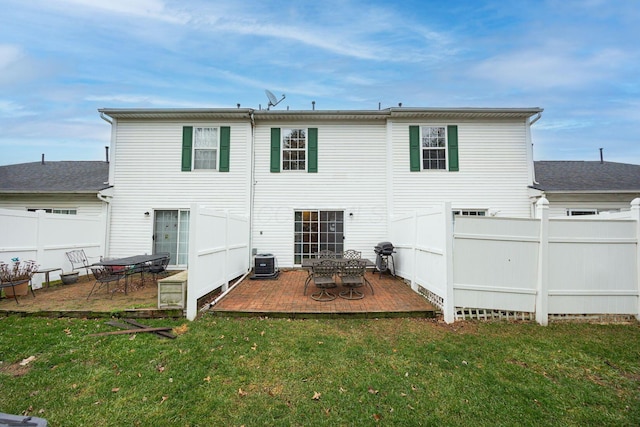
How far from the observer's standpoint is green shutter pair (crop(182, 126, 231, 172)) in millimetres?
9461

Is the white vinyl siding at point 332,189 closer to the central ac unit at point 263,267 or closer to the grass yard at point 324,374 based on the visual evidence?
the central ac unit at point 263,267

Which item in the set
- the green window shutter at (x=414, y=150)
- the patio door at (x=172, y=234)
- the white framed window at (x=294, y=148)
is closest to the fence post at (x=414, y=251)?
the green window shutter at (x=414, y=150)

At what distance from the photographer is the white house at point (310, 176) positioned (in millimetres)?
9391

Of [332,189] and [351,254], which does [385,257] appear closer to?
[351,254]

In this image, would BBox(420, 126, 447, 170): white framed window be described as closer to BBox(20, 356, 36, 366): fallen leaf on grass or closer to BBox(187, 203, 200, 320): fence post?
BBox(187, 203, 200, 320): fence post

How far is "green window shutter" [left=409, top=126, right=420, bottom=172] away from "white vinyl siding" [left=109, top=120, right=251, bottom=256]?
5903 mm

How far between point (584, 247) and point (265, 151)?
896 cm

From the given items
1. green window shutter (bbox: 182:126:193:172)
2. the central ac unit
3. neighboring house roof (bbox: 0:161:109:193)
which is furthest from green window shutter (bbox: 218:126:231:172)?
neighboring house roof (bbox: 0:161:109:193)

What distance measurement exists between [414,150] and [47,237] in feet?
38.1

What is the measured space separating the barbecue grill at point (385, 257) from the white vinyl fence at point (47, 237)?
30.8 feet

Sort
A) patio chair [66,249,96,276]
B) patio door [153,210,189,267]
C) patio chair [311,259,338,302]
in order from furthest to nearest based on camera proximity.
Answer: patio door [153,210,189,267], patio chair [66,249,96,276], patio chair [311,259,338,302]

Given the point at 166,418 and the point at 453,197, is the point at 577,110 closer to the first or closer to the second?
the point at 453,197

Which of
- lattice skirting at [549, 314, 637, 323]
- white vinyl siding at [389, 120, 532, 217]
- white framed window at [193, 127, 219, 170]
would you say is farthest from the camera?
white framed window at [193, 127, 219, 170]

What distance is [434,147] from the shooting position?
31.4ft
